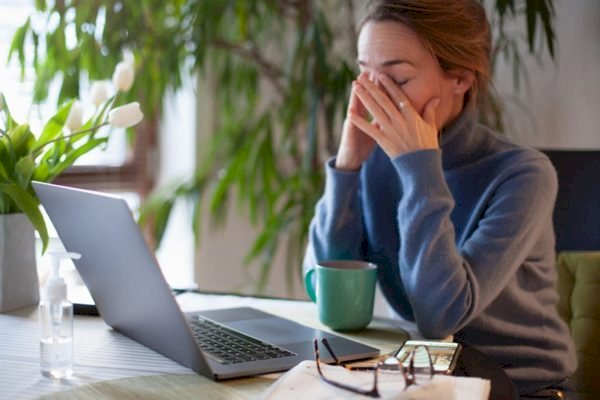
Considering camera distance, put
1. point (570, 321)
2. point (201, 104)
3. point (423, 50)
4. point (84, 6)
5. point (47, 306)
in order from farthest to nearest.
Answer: point (201, 104), point (84, 6), point (570, 321), point (423, 50), point (47, 306)

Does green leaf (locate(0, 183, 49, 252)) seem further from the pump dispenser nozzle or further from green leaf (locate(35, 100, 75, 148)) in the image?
the pump dispenser nozzle

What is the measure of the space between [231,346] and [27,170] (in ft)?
1.37

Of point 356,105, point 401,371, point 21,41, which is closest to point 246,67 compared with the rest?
point 21,41

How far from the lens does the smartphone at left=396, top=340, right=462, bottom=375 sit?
0.90 metres

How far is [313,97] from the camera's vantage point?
2.14 meters

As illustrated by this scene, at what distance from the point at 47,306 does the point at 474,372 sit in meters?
0.49

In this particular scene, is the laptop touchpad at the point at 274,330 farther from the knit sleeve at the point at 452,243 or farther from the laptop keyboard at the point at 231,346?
the knit sleeve at the point at 452,243

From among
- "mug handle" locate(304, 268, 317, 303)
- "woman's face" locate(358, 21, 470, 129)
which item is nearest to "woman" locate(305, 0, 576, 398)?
"woman's face" locate(358, 21, 470, 129)

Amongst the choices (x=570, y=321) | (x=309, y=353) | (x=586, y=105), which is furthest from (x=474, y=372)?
(x=586, y=105)

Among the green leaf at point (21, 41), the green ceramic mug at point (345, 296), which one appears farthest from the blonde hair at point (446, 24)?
the green leaf at point (21, 41)

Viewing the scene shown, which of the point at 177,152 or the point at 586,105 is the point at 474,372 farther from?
the point at 177,152

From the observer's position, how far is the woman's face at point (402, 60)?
1.32 meters

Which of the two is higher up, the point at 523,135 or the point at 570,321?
the point at 523,135

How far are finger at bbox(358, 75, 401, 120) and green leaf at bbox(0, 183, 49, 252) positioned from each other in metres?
0.53
